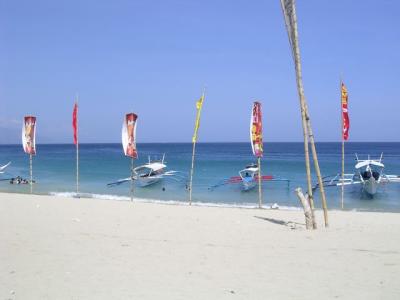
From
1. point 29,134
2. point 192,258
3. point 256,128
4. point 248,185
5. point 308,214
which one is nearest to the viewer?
point 192,258

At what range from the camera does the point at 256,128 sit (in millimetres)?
12586

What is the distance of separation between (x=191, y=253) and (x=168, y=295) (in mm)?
2074

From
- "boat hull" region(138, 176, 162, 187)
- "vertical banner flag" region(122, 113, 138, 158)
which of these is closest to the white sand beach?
"vertical banner flag" region(122, 113, 138, 158)

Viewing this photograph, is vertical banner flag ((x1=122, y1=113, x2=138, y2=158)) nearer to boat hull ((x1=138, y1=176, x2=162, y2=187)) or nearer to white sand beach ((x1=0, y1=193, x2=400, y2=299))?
white sand beach ((x1=0, y1=193, x2=400, y2=299))

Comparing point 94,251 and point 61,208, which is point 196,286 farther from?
point 61,208

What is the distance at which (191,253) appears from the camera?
6.84m

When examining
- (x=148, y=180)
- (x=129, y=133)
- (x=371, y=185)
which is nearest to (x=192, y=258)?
(x=129, y=133)

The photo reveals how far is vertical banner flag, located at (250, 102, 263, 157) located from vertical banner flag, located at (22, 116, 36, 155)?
Result: 8.42 meters

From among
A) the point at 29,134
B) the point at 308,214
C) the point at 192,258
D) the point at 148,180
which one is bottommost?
the point at 148,180

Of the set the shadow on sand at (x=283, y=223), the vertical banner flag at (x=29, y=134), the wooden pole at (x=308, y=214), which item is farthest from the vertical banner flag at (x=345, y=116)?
the vertical banner flag at (x=29, y=134)

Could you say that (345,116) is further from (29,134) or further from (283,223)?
(29,134)

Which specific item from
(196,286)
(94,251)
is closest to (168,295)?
(196,286)

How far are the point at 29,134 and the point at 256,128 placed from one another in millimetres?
8851

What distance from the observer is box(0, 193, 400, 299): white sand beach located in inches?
197
